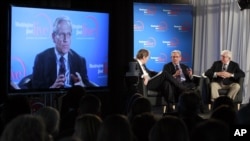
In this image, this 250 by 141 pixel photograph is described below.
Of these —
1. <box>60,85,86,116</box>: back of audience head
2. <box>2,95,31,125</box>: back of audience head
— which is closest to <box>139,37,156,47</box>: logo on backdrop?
<box>60,85,86,116</box>: back of audience head

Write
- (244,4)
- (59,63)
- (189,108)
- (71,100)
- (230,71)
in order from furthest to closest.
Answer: (244,4), (230,71), (59,63), (71,100), (189,108)

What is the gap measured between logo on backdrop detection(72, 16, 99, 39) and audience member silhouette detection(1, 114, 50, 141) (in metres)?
5.34

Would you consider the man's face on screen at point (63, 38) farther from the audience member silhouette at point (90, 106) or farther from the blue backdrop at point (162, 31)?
the audience member silhouette at point (90, 106)

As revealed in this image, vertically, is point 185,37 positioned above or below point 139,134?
above

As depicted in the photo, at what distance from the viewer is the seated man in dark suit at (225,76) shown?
8461mm

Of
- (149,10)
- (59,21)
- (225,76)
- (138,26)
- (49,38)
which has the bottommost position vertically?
(225,76)

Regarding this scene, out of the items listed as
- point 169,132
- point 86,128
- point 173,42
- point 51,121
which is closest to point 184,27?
point 173,42

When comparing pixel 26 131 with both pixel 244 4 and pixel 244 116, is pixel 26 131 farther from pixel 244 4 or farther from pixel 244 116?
pixel 244 4

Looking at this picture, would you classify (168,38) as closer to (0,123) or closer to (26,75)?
(26,75)

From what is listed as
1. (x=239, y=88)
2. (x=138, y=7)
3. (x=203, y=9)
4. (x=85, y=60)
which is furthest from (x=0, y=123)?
(x=203, y=9)

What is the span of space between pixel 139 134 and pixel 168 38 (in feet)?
23.3

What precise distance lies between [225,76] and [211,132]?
6.38 m

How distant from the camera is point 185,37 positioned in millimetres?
10062

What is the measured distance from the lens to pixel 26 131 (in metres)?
2.17
